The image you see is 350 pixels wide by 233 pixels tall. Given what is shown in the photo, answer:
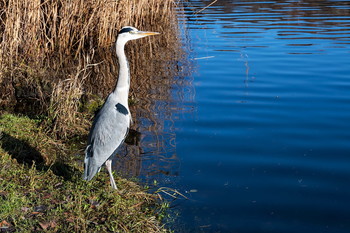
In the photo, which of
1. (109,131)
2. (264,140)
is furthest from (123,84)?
(264,140)

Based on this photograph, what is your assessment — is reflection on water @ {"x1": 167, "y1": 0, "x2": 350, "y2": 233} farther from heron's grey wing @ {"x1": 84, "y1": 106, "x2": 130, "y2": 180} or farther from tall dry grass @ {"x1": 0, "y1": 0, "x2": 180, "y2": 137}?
tall dry grass @ {"x1": 0, "y1": 0, "x2": 180, "y2": 137}

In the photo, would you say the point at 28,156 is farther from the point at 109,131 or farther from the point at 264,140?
the point at 264,140

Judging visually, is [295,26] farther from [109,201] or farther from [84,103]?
[109,201]

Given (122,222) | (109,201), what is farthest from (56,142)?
(122,222)

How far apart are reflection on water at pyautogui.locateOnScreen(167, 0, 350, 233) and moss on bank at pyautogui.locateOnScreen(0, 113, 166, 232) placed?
0.45m

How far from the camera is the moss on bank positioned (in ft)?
12.2

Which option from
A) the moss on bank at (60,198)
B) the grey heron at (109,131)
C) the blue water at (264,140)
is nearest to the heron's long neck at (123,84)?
the grey heron at (109,131)

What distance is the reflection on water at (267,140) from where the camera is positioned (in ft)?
14.4

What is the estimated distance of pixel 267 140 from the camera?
6.04m

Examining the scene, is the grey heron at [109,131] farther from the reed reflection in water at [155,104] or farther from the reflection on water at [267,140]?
the reflection on water at [267,140]

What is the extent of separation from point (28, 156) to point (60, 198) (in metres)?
1.20

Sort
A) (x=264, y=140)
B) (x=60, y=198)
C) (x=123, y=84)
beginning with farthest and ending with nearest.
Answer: (x=264, y=140), (x=123, y=84), (x=60, y=198)

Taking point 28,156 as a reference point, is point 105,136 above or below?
above

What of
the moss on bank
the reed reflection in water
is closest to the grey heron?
the moss on bank
